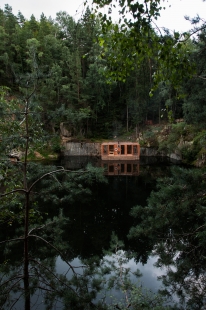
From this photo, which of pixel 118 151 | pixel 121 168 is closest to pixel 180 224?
pixel 121 168

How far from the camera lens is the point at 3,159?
9.48 ft

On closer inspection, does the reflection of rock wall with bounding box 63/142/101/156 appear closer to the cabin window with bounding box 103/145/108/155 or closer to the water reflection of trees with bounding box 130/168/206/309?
the cabin window with bounding box 103/145/108/155

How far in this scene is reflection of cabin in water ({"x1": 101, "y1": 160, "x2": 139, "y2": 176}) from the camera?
650 inches

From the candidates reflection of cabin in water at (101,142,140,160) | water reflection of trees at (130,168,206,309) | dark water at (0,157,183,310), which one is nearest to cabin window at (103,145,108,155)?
reflection of cabin in water at (101,142,140,160)

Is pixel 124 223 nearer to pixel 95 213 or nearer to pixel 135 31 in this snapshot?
pixel 95 213

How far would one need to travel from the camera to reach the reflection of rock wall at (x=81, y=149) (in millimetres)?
23375

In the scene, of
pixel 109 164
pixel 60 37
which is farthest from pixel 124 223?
pixel 60 37

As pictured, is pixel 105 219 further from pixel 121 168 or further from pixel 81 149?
pixel 81 149

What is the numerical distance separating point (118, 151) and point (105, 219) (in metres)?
13.2

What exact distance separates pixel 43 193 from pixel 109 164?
16.3 metres

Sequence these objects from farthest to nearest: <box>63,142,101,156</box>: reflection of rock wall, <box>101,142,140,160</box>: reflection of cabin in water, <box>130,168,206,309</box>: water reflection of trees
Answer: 1. <box>63,142,101,156</box>: reflection of rock wall
2. <box>101,142,140,160</box>: reflection of cabin in water
3. <box>130,168,206,309</box>: water reflection of trees

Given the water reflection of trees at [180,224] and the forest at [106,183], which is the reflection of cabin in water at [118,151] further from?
the water reflection of trees at [180,224]

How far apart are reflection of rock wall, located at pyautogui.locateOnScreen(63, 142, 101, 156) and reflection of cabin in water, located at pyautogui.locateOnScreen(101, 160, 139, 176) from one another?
3294mm

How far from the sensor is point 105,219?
8672 millimetres
